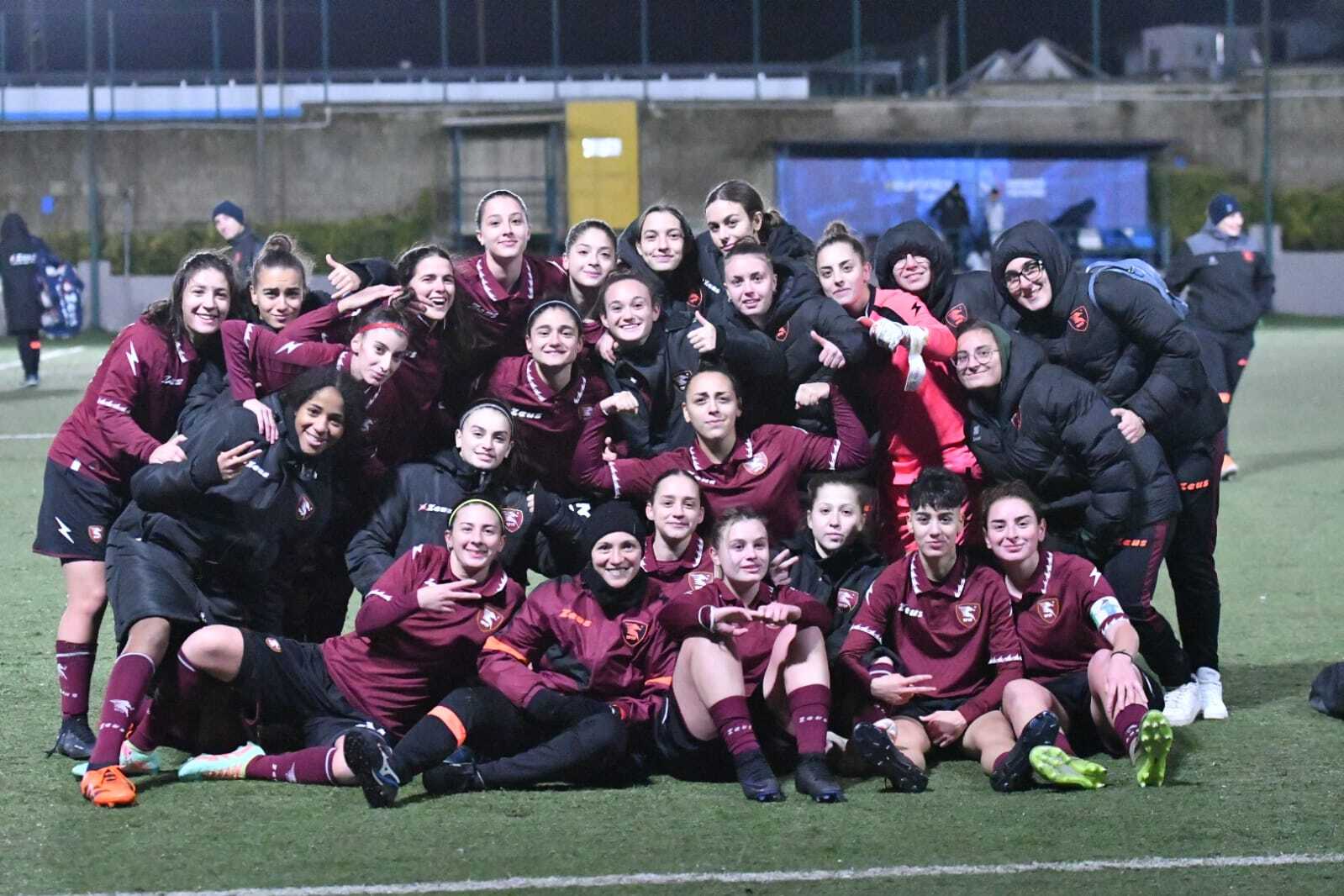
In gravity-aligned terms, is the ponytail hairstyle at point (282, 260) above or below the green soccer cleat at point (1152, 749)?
above

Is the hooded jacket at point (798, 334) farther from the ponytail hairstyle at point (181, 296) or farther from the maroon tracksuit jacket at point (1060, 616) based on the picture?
the ponytail hairstyle at point (181, 296)

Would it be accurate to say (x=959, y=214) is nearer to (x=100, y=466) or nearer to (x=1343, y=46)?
(x=1343, y=46)

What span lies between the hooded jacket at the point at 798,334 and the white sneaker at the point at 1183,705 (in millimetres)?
1488

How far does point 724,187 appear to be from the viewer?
20.4ft

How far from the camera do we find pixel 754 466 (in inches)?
220

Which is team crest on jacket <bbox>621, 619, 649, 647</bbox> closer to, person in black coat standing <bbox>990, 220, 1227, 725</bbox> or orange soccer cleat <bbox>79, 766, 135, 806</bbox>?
orange soccer cleat <bbox>79, 766, 135, 806</bbox>

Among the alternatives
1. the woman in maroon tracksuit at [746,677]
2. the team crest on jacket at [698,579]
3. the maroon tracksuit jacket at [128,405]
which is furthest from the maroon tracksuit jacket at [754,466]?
the maroon tracksuit jacket at [128,405]

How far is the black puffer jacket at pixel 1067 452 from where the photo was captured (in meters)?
5.43

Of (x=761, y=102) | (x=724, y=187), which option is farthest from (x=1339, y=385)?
(x=761, y=102)

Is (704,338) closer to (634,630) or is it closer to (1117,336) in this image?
(634,630)

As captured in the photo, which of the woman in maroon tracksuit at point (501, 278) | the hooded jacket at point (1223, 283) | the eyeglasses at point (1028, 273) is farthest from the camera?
the hooded jacket at point (1223, 283)

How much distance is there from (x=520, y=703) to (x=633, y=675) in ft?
1.36

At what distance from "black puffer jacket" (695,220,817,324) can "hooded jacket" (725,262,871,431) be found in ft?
0.38

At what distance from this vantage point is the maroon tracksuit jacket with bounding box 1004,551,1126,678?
5.25 m
